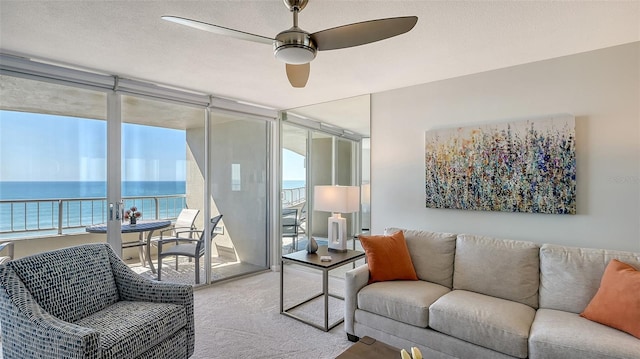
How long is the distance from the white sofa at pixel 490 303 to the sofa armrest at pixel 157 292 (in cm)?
120

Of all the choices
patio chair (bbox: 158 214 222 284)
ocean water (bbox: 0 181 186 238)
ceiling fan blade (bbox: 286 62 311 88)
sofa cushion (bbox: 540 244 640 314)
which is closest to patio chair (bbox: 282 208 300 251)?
patio chair (bbox: 158 214 222 284)

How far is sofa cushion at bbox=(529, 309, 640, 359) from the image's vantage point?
1688 mm

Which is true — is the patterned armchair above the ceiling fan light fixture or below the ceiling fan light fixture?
below

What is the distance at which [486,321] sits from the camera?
2049 millimetres

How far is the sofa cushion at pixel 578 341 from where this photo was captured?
1.69 metres

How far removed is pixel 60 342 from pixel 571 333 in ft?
9.07

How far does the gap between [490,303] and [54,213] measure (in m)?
3.79

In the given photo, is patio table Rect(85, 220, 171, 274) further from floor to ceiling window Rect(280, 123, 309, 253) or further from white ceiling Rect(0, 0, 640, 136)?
floor to ceiling window Rect(280, 123, 309, 253)

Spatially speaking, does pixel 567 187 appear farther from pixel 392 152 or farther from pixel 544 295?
pixel 392 152

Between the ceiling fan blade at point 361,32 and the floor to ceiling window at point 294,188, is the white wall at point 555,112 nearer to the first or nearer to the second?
the floor to ceiling window at point 294,188

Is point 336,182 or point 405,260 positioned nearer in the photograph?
point 405,260

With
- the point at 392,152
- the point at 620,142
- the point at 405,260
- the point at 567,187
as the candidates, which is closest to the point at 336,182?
the point at 392,152

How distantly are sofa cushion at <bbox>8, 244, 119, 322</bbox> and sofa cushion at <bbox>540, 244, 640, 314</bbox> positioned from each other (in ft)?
10.2

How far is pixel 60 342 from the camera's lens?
1656mm
